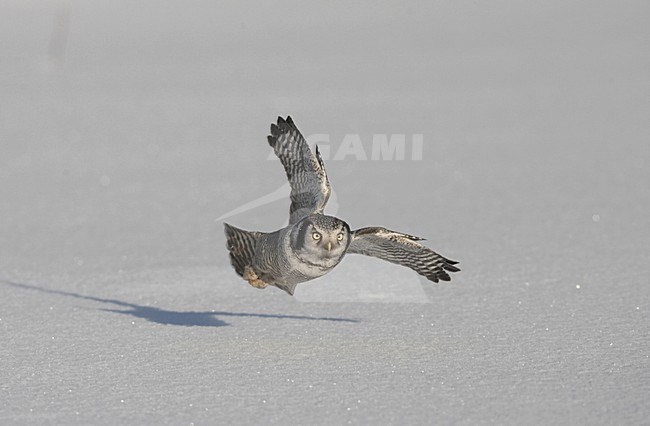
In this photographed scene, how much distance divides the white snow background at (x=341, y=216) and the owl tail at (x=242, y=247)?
280 millimetres

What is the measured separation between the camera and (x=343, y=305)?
4543mm

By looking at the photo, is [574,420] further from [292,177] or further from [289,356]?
[292,177]

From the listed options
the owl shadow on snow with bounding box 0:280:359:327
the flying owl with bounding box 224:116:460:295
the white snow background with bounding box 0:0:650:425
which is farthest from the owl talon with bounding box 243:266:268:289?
the owl shadow on snow with bounding box 0:280:359:327

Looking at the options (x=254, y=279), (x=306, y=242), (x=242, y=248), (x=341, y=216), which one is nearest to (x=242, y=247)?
(x=242, y=248)

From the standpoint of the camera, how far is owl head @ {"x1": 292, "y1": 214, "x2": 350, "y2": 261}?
138 inches

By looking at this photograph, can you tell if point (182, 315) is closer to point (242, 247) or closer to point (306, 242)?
point (242, 247)

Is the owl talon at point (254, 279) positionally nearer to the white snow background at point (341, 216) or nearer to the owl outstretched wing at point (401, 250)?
the white snow background at point (341, 216)

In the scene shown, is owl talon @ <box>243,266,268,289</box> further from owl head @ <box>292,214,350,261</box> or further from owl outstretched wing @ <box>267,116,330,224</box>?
owl head @ <box>292,214,350,261</box>

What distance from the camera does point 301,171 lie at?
406cm

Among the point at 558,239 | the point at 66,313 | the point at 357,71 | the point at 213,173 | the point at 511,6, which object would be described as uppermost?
the point at 511,6

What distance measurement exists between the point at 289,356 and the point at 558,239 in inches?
103

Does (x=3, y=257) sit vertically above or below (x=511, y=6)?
below

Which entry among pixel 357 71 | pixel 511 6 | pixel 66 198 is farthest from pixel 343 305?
pixel 511 6

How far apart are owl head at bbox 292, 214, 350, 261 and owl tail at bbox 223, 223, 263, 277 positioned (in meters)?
0.44
